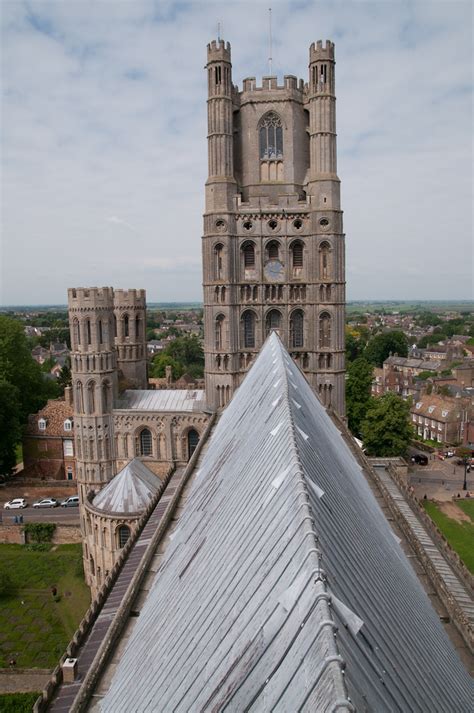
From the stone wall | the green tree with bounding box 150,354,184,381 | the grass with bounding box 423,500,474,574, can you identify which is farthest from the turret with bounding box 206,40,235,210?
the green tree with bounding box 150,354,184,381

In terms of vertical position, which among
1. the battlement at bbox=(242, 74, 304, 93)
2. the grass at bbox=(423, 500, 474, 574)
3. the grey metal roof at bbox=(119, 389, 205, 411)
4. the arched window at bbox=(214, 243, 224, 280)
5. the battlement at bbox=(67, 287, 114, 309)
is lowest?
the grass at bbox=(423, 500, 474, 574)

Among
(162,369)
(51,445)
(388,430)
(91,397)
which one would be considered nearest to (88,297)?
(91,397)

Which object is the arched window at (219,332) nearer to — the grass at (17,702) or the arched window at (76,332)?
the arched window at (76,332)

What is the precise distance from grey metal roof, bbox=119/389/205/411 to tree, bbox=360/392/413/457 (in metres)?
17.2

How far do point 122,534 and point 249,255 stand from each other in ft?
63.3

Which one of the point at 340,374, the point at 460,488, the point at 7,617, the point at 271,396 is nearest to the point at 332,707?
the point at 271,396

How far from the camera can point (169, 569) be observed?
12062 mm

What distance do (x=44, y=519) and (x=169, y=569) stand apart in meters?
29.7

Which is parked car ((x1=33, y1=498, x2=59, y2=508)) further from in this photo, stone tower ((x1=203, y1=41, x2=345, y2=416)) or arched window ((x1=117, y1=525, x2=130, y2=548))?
stone tower ((x1=203, y1=41, x2=345, y2=416))

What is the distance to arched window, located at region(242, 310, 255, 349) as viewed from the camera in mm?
36219

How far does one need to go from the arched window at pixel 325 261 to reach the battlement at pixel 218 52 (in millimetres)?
13749

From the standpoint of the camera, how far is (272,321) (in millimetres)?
36375

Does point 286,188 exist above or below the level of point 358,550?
above

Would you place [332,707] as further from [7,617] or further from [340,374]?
[340,374]
